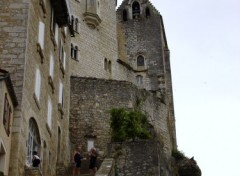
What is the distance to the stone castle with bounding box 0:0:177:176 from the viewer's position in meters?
21.1

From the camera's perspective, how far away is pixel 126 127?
29.1 meters

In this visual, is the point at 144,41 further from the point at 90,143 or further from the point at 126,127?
the point at 126,127

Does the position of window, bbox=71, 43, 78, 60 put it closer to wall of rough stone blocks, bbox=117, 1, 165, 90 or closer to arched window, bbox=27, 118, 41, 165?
wall of rough stone blocks, bbox=117, 1, 165, 90

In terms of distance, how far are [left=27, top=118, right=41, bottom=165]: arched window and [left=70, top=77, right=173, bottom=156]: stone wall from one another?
9.38 m

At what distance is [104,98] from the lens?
115 ft

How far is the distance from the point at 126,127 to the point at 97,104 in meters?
5.88

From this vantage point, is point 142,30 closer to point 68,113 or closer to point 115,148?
point 68,113

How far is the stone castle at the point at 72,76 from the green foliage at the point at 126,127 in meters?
1.62

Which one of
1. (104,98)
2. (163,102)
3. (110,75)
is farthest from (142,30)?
(104,98)

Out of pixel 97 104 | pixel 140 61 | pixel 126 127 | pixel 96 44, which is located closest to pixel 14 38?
pixel 126 127

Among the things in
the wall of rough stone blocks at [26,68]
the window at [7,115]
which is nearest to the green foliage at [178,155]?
the wall of rough stone blocks at [26,68]

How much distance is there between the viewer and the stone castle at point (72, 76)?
829 inches

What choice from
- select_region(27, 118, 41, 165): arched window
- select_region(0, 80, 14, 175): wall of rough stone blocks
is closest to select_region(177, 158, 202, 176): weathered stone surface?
select_region(27, 118, 41, 165): arched window

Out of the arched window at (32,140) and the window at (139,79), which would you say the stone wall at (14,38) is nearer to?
the arched window at (32,140)
